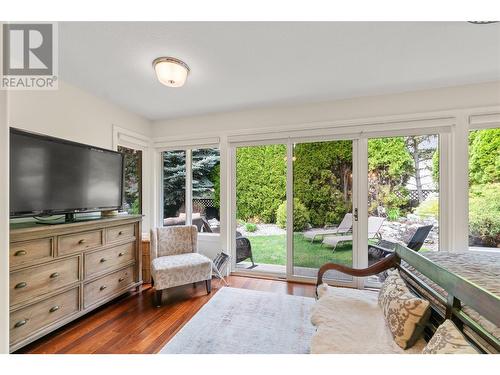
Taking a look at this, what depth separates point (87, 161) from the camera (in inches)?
87.0

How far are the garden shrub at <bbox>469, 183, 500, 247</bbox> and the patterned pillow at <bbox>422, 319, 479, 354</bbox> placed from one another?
2334mm

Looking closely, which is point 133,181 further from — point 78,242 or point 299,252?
point 299,252

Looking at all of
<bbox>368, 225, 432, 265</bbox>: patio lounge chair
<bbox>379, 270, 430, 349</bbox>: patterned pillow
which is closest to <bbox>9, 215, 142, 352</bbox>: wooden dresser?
<bbox>379, 270, 430, 349</bbox>: patterned pillow

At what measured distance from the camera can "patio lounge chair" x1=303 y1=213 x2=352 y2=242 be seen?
2.90m

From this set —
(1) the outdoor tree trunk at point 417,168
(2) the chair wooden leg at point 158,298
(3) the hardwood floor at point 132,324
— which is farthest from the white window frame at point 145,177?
(1) the outdoor tree trunk at point 417,168

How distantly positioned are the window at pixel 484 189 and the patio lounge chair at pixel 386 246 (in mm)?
472

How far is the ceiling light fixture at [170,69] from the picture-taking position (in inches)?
75.2

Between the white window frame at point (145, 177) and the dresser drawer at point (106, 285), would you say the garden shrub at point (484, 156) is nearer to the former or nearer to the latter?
the dresser drawer at point (106, 285)

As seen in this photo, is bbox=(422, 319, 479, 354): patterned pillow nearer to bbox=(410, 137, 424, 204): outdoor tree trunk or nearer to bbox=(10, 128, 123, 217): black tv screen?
bbox=(410, 137, 424, 204): outdoor tree trunk

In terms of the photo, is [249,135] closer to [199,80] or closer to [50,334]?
[199,80]
